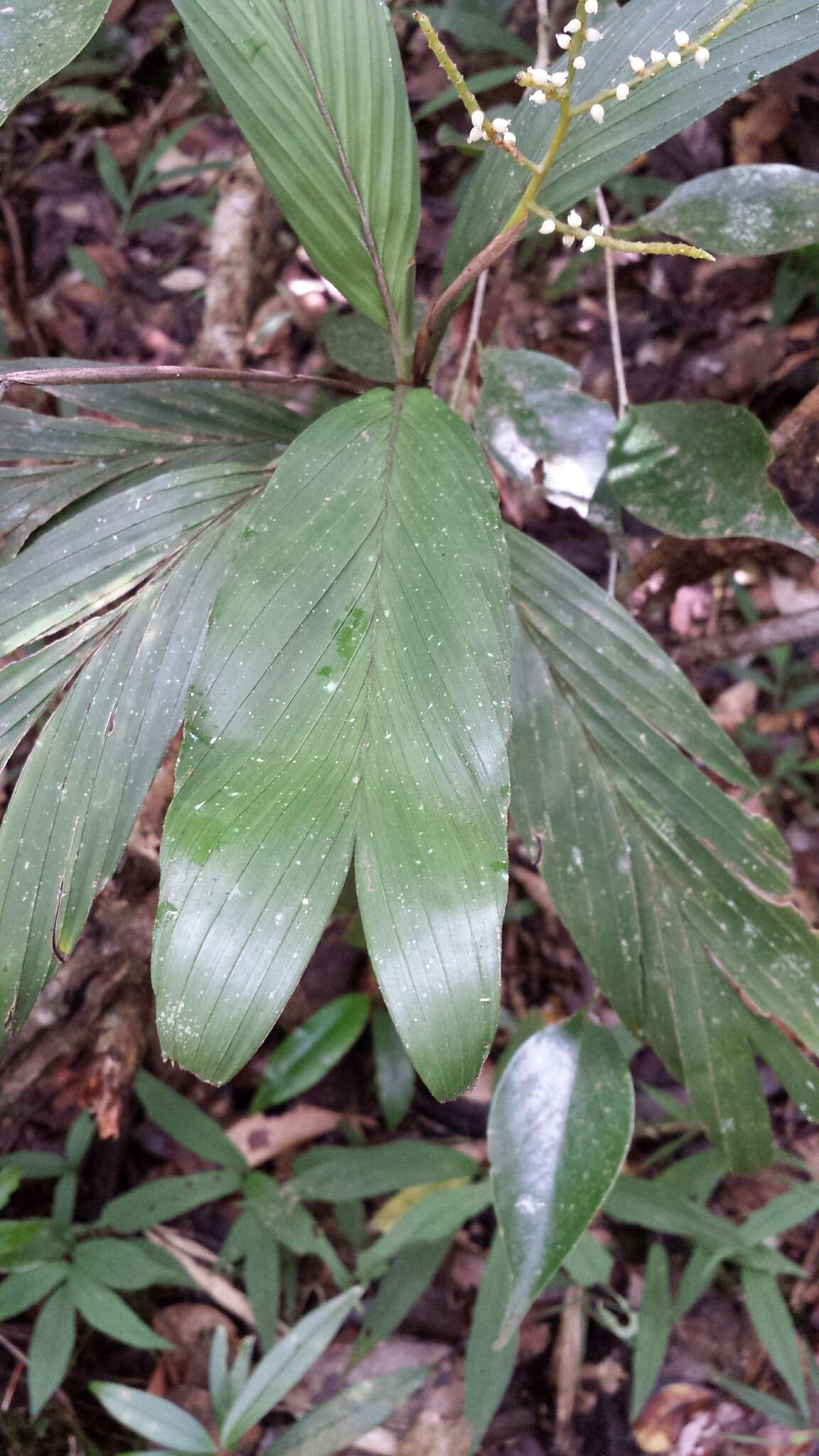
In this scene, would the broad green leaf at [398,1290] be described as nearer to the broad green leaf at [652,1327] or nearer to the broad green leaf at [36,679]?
the broad green leaf at [652,1327]

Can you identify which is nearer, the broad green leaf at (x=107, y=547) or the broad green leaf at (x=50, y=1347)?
the broad green leaf at (x=107, y=547)

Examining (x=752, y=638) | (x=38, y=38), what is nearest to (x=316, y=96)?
(x=38, y=38)

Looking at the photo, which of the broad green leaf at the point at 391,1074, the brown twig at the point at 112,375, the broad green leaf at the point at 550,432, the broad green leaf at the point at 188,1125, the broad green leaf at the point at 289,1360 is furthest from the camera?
the broad green leaf at the point at 391,1074

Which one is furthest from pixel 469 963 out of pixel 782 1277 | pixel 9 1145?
pixel 782 1277

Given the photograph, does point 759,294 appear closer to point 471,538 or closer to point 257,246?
point 257,246

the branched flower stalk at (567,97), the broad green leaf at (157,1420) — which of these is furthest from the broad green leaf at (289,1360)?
the branched flower stalk at (567,97)

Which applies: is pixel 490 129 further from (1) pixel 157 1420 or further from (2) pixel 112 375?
(1) pixel 157 1420

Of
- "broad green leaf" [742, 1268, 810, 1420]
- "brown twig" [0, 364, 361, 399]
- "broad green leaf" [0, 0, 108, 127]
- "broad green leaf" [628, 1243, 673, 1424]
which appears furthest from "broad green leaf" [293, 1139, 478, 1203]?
"broad green leaf" [0, 0, 108, 127]
